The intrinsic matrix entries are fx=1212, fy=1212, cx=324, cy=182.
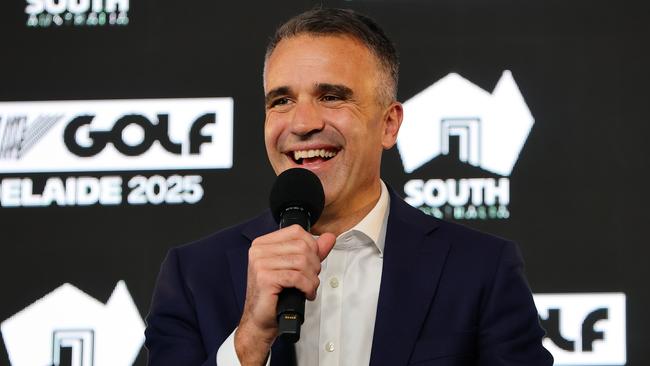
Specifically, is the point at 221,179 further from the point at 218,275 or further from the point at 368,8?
the point at 218,275

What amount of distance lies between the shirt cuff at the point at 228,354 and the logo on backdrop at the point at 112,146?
1.32 metres

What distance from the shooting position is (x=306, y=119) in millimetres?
2014

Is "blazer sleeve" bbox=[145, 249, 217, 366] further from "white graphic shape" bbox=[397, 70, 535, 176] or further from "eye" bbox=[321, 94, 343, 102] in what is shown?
"white graphic shape" bbox=[397, 70, 535, 176]

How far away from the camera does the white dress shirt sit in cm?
200

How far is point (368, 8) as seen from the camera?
10.4 ft

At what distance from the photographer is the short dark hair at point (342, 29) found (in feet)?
6.94

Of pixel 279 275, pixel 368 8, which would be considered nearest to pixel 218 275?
pixel 279 275

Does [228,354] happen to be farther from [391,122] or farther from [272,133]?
[391,122]

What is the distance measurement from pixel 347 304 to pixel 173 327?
0.29 m

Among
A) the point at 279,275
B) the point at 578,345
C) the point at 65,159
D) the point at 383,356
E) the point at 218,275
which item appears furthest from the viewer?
the point at 65,159

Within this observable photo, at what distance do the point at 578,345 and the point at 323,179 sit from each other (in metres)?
1.20

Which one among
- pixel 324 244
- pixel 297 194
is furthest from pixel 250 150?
pixel 324 244

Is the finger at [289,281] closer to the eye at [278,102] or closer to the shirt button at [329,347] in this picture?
the shirt button at [329,347]

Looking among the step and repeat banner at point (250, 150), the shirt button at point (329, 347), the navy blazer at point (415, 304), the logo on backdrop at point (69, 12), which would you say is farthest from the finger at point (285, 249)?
the logo on backdrop at point (69, 12)
